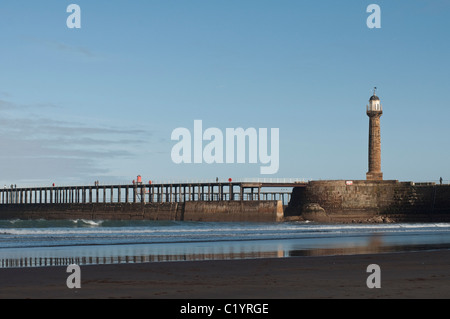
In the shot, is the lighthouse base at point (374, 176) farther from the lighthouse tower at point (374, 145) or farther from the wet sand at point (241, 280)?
the wet sand at point (241, 280)

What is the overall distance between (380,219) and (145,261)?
196 feet

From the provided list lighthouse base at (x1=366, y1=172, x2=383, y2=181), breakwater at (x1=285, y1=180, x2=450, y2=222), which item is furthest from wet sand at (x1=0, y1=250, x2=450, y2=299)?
lighthouse base at (x1=366, y1=172, x2=383, y2=181)

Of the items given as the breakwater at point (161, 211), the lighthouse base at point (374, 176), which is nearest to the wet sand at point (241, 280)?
the breakwater at point (161, 211)

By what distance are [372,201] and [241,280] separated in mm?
65714

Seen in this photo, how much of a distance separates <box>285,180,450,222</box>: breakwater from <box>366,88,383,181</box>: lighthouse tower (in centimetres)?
206

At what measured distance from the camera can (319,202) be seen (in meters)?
78.0

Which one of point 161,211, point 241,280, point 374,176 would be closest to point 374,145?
point 374,176

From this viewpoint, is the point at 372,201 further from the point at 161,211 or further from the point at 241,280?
the point at 241,280

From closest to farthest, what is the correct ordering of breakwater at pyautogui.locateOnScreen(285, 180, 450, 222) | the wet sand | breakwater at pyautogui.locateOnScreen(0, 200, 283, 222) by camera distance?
the wet sand < breakwater at pyautogui.locateOnScreen(285, 180, 450, 222) < breakwater at pyautogui.locateOnScreen(0, 200, 283, 222)

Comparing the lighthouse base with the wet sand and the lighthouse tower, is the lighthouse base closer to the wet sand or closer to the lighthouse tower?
the lighthouse tower

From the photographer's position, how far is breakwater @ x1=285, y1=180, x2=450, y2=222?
75062 mm
